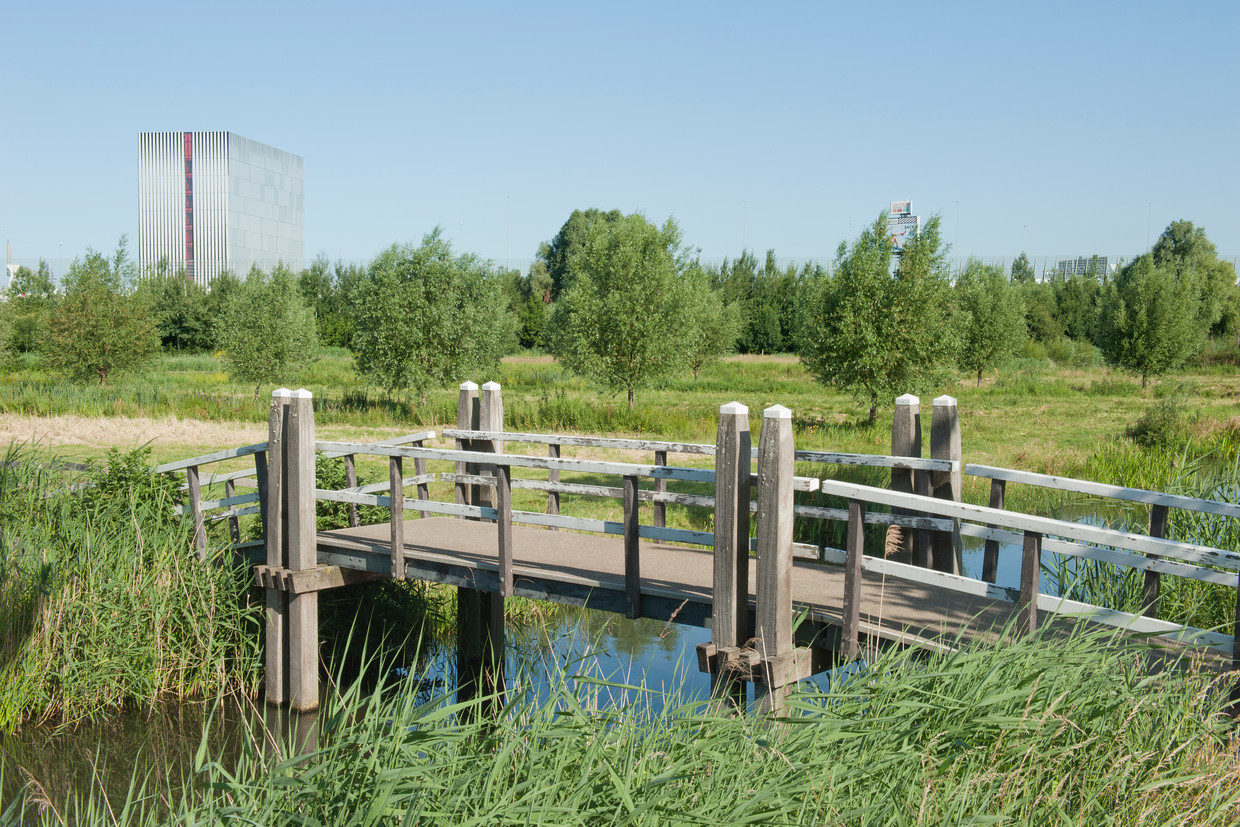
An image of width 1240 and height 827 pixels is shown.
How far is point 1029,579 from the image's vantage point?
16.9 ft

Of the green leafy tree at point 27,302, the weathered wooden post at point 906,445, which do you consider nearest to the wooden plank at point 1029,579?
the weathered wooden post at point 906,445

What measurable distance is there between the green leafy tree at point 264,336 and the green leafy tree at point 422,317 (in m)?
4.67

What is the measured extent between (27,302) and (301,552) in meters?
40.8

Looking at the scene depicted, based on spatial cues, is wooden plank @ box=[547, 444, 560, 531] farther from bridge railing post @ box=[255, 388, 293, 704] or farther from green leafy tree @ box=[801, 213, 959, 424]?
green leafy tree @ box=[801, 213, 959, 424]

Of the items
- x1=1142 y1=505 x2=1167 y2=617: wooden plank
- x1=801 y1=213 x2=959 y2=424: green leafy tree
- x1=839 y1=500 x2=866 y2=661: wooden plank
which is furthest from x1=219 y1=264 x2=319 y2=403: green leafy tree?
x1=1142 y1=505 x2=1167 y2=617: wooden plank

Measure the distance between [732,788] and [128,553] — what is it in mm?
6503

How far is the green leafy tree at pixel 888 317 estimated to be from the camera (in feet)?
84.7

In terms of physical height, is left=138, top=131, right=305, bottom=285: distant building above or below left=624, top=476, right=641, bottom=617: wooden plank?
above

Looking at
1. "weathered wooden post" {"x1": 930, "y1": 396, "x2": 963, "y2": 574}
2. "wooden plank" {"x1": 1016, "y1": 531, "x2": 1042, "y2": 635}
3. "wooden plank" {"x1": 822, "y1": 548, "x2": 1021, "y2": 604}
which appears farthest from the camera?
"weathered wooden post" {"x1": 930, "y1": 396, "x2": 963, "y2": 574}

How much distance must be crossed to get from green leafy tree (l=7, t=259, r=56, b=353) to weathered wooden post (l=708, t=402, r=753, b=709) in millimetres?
35287

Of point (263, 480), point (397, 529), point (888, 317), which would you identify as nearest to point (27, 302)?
point (888, 317)

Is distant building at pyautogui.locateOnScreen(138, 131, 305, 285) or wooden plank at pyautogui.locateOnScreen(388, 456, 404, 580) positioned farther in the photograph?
distant building at pyautogui.locateOnScreen(138, 131, 305, 285)

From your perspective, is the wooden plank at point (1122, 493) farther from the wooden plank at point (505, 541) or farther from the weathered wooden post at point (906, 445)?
the wooden plank at point (505, 541)

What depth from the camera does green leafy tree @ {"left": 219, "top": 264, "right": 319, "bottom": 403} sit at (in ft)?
106
